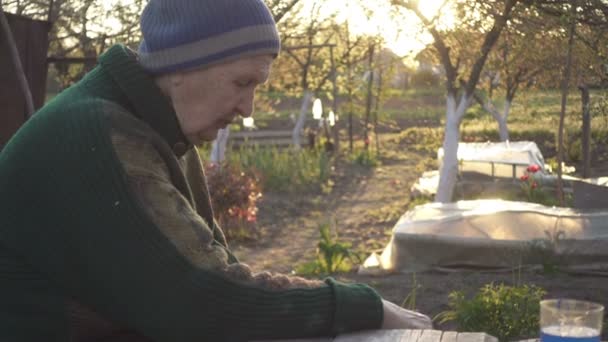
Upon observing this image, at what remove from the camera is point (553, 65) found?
10.0 m

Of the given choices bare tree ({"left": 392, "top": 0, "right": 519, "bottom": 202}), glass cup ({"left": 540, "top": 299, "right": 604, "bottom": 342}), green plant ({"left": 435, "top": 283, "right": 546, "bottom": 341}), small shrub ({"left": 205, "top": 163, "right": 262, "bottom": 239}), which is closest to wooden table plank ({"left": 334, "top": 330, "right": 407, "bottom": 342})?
glass cup ({"left": 540, "top": 299, "right": 604, "bottom": 342})

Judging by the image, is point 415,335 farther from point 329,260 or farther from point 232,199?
point 232,199

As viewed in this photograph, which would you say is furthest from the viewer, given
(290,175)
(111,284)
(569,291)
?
(290,175)

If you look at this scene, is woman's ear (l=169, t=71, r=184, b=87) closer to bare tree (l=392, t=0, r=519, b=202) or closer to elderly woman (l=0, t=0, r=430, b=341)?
elderly woman (l=0, t=0, r=430, b=341)

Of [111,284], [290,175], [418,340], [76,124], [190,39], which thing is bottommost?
[290,175]

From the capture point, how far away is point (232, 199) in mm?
11797

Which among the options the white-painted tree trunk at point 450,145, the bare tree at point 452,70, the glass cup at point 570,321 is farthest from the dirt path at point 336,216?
the glass cup at point 570,321

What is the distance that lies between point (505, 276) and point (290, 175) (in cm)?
968

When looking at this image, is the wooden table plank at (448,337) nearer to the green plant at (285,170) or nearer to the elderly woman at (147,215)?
the elderly woman at (147,215)

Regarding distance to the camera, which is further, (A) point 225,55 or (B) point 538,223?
(B) point 538,223

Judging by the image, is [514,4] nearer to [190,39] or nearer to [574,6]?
[574,6]

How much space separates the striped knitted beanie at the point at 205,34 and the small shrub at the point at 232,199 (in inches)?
389

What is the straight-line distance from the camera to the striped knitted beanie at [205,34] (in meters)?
1.73

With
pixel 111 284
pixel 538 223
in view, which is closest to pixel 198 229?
pixel 111 284
